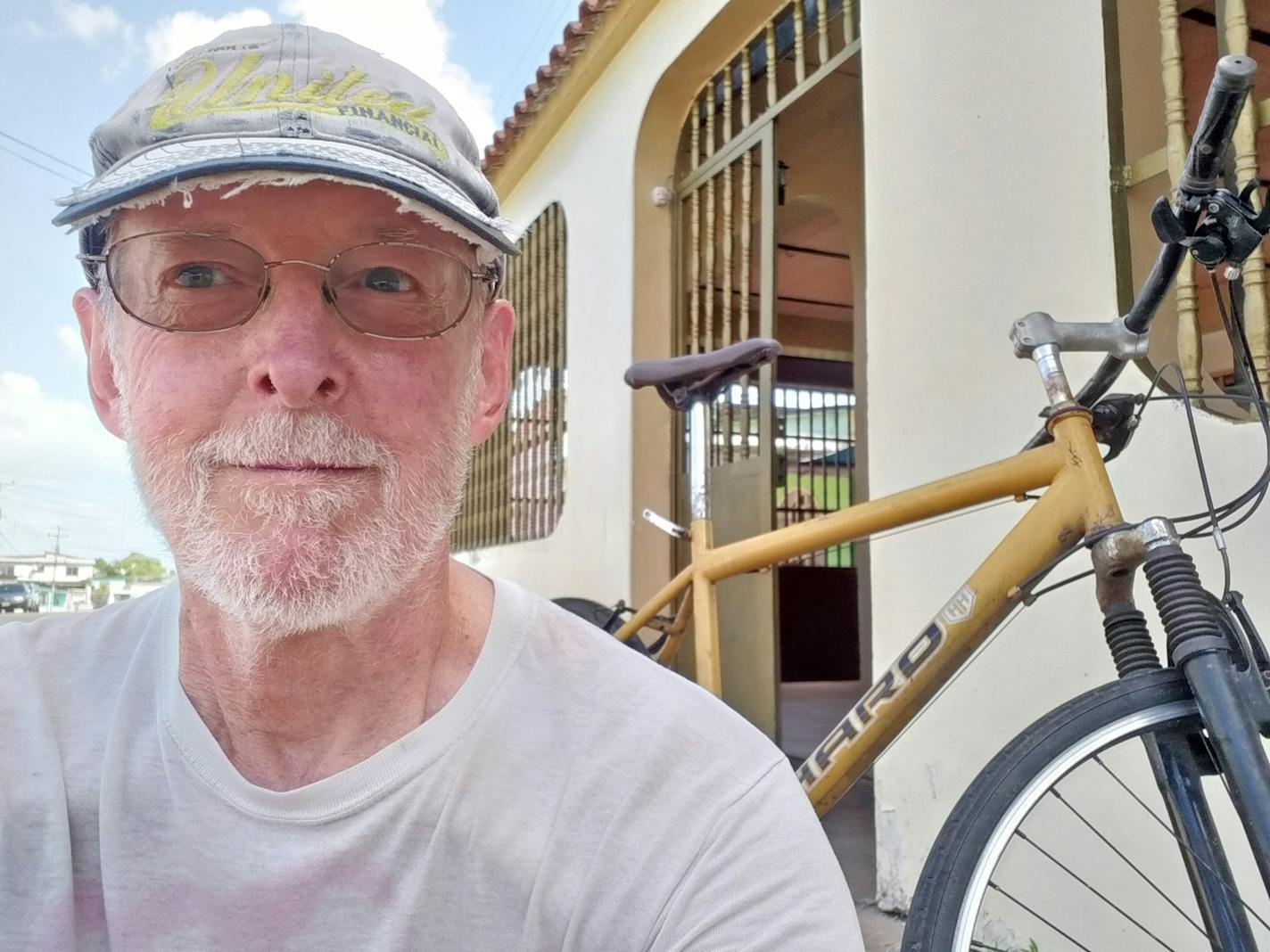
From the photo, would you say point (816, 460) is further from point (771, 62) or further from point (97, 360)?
point (97, 360)

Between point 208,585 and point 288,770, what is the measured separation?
21 cm

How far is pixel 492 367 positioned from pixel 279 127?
1.33 ft

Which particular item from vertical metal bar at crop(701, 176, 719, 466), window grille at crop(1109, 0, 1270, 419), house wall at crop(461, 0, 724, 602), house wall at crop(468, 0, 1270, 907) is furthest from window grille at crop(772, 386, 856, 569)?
window grille at crop(1109, 0, 1270, 419)

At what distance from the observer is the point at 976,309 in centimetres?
228

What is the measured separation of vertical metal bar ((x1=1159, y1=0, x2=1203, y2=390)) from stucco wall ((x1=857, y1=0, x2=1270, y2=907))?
0.36ft

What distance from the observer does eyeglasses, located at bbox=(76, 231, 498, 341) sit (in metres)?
0.88

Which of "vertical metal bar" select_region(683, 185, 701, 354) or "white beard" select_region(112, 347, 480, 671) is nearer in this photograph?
"white beard" select_region(112, 347, 480, 671)

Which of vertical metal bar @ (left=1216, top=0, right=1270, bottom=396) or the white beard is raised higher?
vertical metal bar @ (left=1216, top=0, right=1270, bottom=396)

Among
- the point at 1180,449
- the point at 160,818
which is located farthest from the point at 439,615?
the point at 1180,449

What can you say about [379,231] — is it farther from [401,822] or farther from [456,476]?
[401,822]

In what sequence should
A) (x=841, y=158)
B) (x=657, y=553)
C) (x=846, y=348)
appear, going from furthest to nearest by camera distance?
(x=846, y=348), (x=841, y=158), (x=657, y=553)

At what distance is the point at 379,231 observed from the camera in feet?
3.00

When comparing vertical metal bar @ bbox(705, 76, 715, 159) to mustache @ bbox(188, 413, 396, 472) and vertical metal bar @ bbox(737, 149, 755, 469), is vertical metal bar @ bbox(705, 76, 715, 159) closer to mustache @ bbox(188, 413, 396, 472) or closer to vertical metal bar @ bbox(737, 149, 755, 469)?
vertical metal bar @ bbox(737, 149, 755, 469)

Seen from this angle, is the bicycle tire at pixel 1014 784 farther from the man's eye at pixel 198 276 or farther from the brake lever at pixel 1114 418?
the man's eye at pixel 198 276
